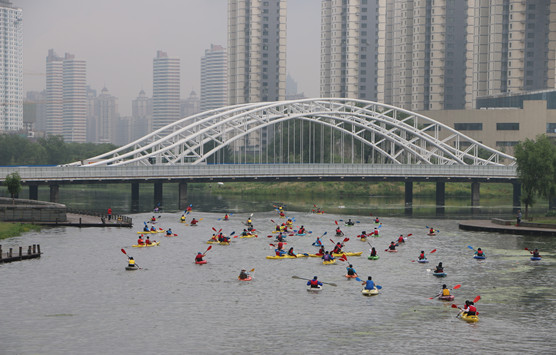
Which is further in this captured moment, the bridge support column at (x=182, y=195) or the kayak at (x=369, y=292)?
the bridge support column at (x=182, y=195)

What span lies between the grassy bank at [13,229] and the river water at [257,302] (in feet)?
3.93

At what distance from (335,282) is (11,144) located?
156514mm

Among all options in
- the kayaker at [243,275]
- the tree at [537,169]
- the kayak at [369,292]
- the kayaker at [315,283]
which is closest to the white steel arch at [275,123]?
the tree at [537,169]

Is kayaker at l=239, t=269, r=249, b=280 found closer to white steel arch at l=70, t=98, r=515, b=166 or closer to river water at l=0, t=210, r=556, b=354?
river water at l=0, t=210, r=556, b=354

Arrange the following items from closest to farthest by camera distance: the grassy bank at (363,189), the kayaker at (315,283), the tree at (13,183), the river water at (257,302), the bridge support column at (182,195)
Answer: the river water at (257,302) → the kayaker at (315,283) → the tree at (13,183) → the bridge support column at (182,195) → the grassy bank at (363,189)

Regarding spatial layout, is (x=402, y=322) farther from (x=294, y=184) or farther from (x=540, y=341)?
(x=294, y=184)

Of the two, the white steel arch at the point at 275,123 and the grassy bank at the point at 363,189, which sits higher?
the white steel arch at the point at 275,123

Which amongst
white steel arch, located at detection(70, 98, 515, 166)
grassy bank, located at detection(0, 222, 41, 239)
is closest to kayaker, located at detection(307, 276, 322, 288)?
grassy bank, located at detection(0, 222, 41, 239)

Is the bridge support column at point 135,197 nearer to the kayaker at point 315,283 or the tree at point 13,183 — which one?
the tree at point 13,183

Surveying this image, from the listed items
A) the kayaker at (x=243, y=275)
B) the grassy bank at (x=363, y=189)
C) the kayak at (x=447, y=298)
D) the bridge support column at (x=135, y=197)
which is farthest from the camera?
the grassy bank at (x=363, y=189)

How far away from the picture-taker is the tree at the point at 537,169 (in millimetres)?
92125

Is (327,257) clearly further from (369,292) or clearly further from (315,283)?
(369,292)

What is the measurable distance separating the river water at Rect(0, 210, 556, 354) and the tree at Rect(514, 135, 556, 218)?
15.7 metres

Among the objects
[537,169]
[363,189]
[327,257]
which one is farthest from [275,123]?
[327,257]
